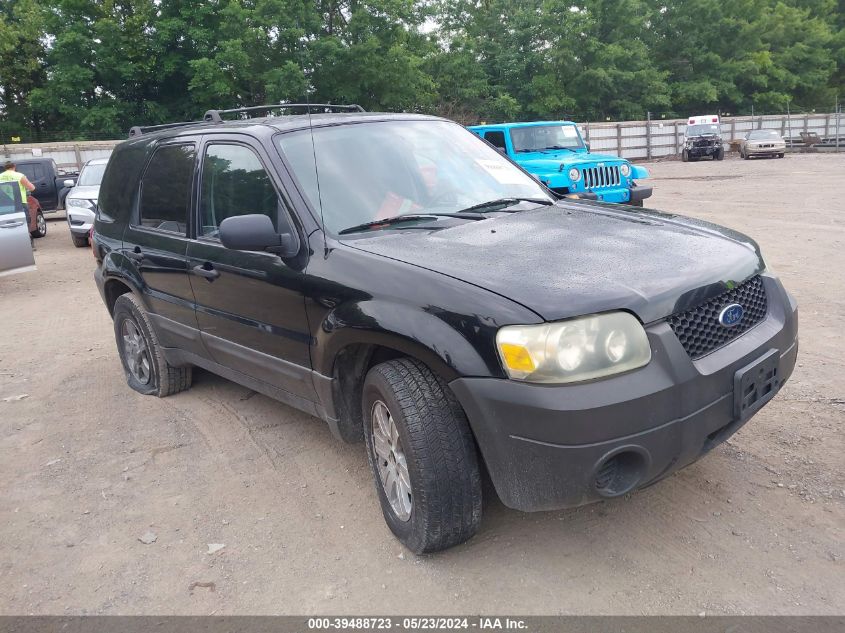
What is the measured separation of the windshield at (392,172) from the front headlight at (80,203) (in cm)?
1124

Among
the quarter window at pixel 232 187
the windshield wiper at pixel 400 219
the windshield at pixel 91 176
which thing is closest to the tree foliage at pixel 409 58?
the windshield at pixel 91 176

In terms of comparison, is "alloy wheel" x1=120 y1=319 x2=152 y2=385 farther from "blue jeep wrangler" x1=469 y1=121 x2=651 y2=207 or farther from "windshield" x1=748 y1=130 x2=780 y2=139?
"windshield" x1=748 y1=130 x2=780 y2=139

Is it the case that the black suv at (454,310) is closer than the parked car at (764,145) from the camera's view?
Yes

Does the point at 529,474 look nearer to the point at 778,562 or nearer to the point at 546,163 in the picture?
the point at 778,562

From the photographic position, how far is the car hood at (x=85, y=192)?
1361cm

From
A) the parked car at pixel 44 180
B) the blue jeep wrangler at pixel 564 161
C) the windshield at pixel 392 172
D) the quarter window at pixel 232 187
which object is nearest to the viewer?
the windshield at pixel 392 172

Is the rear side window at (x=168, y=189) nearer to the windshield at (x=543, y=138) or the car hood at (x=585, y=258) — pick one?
the car hood at (x=585, y=258)

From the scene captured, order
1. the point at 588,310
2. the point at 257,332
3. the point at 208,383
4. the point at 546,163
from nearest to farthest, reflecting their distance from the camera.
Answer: the point at 588,310 < the point at 257,332 < the point at 208,383 < the point at 546,163

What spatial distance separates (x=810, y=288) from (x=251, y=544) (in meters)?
6.00

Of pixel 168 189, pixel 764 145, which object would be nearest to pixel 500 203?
pixel 168 189

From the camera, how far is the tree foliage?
31.8m

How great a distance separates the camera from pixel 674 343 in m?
2.61

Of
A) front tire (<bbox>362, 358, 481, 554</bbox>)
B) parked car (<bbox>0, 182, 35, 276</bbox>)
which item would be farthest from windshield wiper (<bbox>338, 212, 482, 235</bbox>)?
parked car (<bbox>0, 182, 35, 276</bbox>)

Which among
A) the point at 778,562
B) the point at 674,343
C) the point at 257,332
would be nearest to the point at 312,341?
the point at 257,332
